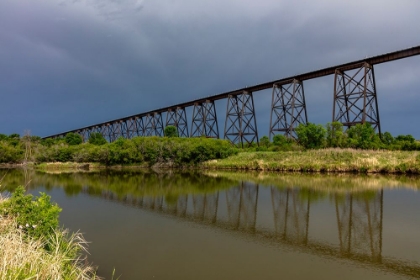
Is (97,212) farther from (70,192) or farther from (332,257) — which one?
(332,257)

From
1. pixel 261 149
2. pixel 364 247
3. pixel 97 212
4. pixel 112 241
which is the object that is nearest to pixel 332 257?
pixel 364 247

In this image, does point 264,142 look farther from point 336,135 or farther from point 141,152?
point 141,152

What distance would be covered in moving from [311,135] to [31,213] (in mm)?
25026

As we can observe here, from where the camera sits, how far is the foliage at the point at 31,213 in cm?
509

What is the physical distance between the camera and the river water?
543 cm

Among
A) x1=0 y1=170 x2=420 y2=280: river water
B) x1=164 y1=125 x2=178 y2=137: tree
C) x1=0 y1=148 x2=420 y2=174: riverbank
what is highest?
x1=164 y1=125 x2=178 y2=137: tree

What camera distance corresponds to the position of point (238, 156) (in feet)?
99.8

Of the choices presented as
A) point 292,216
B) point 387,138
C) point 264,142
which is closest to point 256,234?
point 292,216

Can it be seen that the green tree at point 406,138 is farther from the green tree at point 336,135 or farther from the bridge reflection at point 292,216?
the bridge reflection at point 292,216

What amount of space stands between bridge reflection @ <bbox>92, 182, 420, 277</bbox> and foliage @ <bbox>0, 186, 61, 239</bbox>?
4.44 meters

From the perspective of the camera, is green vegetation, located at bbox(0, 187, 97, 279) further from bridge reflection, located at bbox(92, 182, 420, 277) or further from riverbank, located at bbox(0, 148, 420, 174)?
riverbank, located at bbox(0, 148, 420, 174)

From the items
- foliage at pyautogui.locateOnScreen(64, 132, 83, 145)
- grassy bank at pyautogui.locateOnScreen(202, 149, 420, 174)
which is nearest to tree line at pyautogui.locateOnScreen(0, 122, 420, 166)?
grassy bank at pyautogui.locateOnScreen(202, 149, 420, 174)

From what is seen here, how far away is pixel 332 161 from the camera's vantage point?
2316 cm

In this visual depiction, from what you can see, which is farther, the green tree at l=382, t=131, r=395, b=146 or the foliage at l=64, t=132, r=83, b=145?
the foliage at l=64, t=132, r=83, b=145
